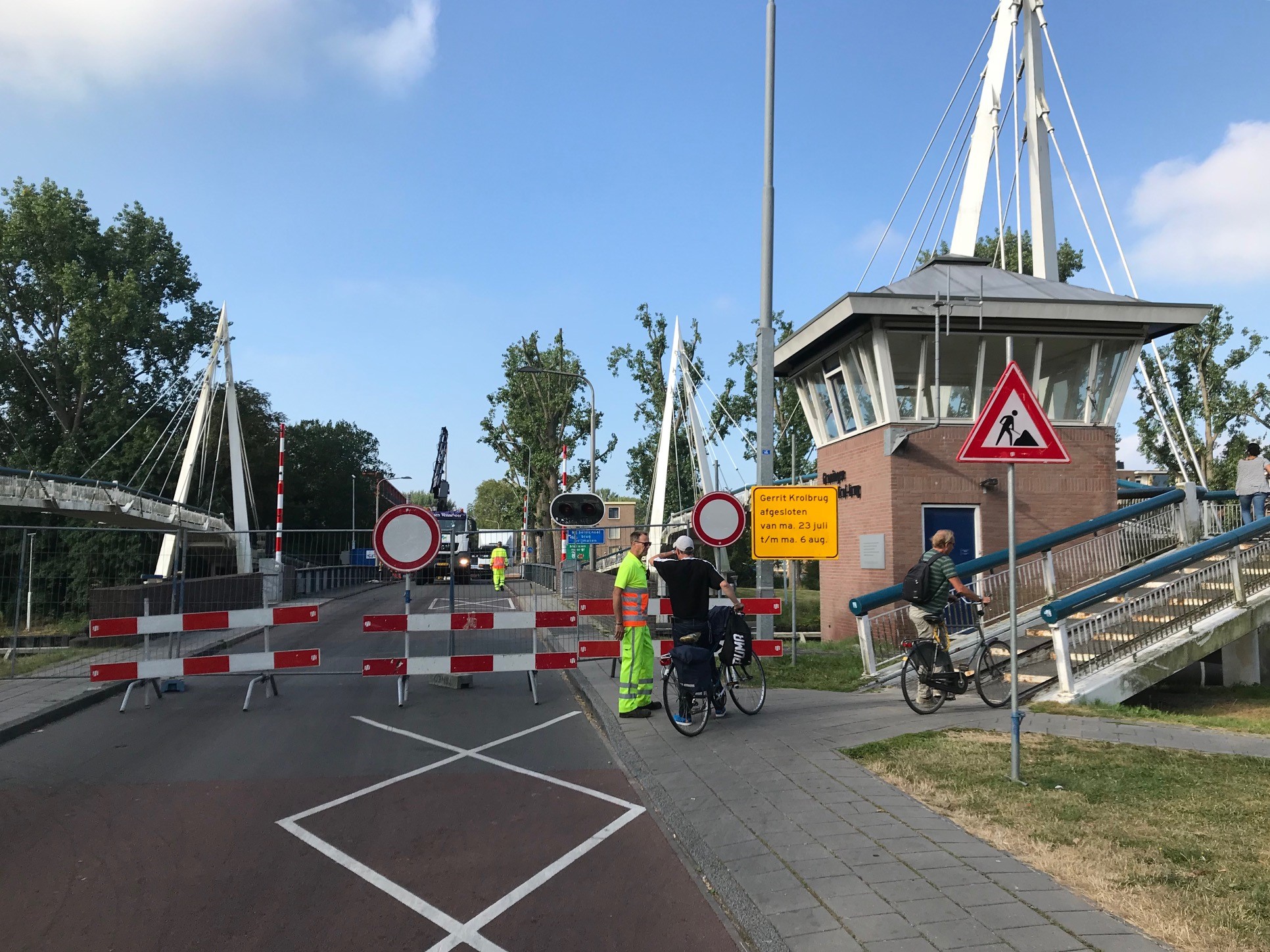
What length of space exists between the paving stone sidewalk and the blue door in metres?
8.01

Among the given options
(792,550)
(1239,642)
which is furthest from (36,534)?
(1239,642)

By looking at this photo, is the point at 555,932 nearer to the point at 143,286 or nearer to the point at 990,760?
the point at 990,760

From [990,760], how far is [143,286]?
4796 cm

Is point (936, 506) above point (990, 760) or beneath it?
above

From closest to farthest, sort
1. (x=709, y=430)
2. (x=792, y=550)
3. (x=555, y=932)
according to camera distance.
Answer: (x=555, y=932) → (x=792, y=550) → (x=709, y=430)

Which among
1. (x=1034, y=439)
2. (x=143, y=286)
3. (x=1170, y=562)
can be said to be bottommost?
(x=1170, y=562)

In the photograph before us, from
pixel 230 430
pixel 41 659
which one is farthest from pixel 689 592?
pixel 230 430

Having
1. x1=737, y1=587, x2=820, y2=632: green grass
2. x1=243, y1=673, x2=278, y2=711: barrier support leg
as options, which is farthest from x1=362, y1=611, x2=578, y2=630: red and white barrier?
x1=737, y1=587, x2=820, y2=632: green grass

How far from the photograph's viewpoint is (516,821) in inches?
232

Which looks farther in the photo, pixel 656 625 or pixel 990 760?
pixel 656 625

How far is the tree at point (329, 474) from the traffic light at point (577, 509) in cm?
4726

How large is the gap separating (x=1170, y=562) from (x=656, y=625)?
20.9ft

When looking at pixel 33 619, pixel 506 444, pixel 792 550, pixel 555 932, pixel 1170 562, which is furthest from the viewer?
pixel 506 444

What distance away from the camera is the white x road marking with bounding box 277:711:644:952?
4.17 m
